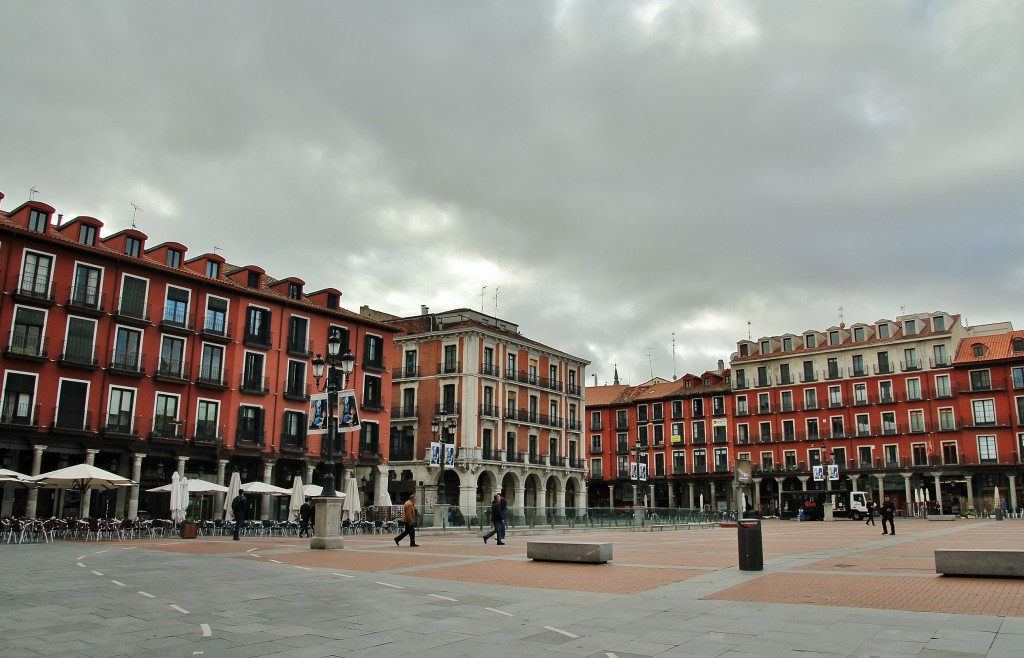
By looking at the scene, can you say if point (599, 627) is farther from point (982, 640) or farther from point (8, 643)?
point (8, 643)

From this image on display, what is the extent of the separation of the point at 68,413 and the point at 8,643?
3064 cm

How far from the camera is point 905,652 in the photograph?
23.6 ft

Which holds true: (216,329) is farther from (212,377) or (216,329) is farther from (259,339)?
(212,377)

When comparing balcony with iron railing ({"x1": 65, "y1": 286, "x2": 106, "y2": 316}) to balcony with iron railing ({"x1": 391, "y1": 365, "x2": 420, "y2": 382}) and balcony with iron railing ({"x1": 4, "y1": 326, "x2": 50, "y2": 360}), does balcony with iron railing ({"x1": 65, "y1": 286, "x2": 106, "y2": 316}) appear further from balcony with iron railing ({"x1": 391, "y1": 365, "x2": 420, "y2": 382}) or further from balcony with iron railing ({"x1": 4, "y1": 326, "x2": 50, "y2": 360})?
balcony with iron railing ({"x1": 391, "y1": 365, "x2": 420, "y2": 382})

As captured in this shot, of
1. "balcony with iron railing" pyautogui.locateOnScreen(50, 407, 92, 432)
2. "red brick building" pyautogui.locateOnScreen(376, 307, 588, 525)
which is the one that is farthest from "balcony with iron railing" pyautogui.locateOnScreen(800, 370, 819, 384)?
"balcony with iron railing" pyautogui.locateOnScreen(50, 407, 92, 432)

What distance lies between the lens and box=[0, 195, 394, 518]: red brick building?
1325 inches

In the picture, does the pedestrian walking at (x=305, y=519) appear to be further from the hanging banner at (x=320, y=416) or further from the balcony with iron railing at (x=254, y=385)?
the balcony with iron railing at (x=254, y=385)

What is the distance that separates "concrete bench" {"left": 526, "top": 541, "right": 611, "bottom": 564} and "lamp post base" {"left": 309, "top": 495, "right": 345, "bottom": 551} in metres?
6.65

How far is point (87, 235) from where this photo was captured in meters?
36.8

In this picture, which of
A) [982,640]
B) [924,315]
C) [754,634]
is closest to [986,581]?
[982,640]

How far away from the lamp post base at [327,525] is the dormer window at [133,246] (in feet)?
76.8

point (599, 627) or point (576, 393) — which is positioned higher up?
point (576, 393)

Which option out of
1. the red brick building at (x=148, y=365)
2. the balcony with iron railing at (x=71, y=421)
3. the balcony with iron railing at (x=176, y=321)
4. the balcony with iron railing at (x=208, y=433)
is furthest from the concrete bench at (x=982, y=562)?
the balcony with iron railing at (x=176, y=321)

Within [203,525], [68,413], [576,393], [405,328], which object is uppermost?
[405,328]
